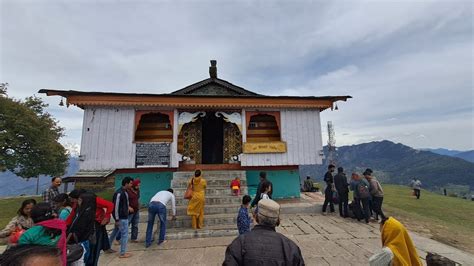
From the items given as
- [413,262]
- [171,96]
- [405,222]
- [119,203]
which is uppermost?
[171,96]

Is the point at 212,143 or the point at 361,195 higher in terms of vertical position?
the point at 212,143

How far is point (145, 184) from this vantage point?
10.8 metres

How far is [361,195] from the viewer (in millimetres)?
8375

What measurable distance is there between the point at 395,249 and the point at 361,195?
19.7ft

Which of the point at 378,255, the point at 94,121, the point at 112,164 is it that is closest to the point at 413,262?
the point at 378,255

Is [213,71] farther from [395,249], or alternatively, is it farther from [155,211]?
[395,249]

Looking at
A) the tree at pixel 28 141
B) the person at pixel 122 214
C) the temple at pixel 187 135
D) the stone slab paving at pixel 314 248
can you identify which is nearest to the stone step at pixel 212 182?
the temple at pixel 187 135

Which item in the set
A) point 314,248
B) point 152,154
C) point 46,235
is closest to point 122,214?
point 46,235

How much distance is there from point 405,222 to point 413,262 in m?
7.44

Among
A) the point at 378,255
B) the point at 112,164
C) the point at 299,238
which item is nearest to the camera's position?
the point at 378,255

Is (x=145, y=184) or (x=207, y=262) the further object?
(x=145, y=184)

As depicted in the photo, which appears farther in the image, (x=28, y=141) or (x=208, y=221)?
(x=28, y=141)

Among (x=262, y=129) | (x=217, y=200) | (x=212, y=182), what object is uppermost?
(x=262, y=129)

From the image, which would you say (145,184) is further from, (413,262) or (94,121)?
(413,262)
